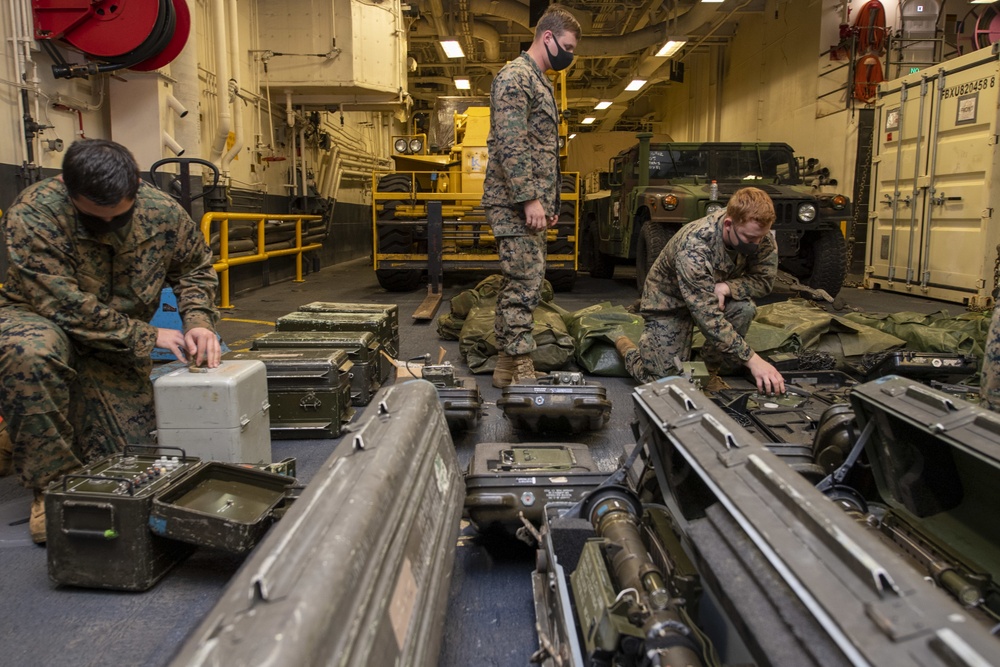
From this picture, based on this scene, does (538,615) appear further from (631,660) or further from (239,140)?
(239,140)

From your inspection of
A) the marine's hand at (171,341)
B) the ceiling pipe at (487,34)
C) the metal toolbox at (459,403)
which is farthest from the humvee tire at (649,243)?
the ceiling pipe at (487,34)

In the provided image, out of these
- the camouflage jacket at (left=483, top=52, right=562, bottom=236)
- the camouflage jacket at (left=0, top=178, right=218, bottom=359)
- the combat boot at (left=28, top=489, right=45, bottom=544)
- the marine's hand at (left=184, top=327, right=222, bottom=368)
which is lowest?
the combat boot at (left=28, top=489, right=45, bottom=544)

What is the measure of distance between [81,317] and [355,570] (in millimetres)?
1737

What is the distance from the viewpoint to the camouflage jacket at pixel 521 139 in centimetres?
357

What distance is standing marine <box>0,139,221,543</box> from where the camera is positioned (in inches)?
86.6

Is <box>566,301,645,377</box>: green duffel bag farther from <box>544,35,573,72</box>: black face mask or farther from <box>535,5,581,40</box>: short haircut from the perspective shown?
<box>535,5,581,40</box>: short haircut

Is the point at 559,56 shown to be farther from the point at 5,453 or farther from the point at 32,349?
the point at 5,453

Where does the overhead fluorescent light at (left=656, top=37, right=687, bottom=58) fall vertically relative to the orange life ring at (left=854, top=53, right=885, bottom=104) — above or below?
above

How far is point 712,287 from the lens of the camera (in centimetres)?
320

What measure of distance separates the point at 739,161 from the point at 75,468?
733cm

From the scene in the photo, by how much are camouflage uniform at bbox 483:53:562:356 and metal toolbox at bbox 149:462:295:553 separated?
1.80 m

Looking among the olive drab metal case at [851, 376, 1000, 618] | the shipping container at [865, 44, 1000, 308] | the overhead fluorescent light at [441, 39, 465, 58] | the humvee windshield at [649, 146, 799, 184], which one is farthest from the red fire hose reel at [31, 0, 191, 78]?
the overhead fluorescent light at [441, 39, 465, 58]

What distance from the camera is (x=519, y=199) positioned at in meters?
3.55

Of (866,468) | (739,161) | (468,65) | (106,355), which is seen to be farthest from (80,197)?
(468,65)
